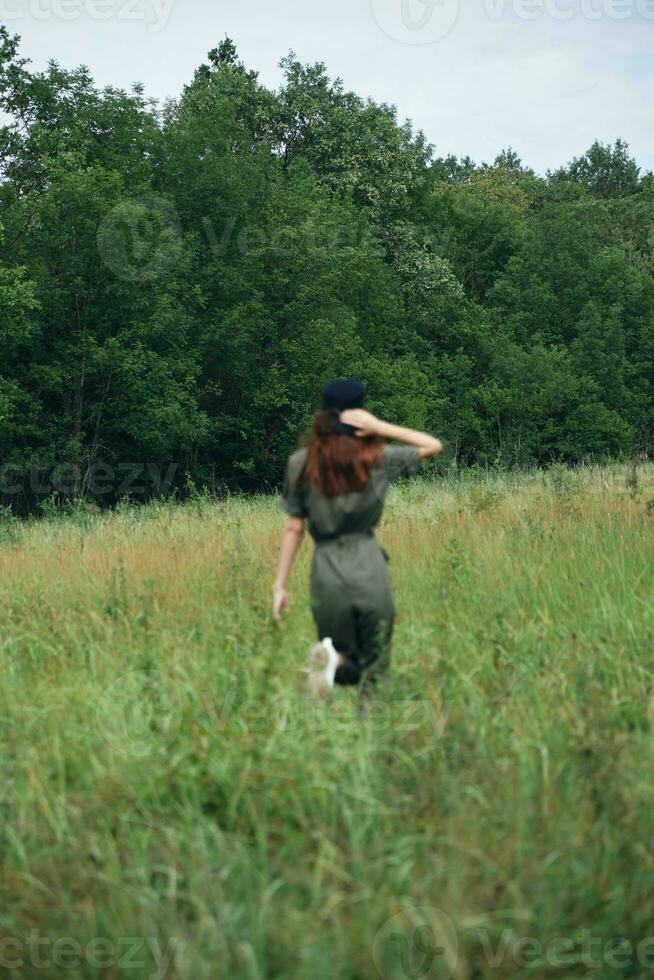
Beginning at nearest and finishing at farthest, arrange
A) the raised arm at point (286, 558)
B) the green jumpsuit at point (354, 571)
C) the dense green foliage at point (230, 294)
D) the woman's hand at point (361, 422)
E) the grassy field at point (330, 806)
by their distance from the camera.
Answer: the grassy field at point (330, 806), the woman's hand at point (361, 422), the green jumpsuit at point (354, 571), the raised arm at point (286, 558), the dense green foliage at point (230, 294)

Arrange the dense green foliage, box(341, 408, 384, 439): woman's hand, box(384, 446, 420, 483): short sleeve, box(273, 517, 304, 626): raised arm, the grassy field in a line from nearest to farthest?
the grassy field → box(341, 408, 384, 439): woman's hand → box(384, 446, 420, 483): short sleeve → box(273, 517, 304, 626): raised arm → the dense green foliage

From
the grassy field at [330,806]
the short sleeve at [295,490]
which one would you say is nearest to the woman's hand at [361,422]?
the short sleeve at [295,490]

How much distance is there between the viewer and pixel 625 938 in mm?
3061

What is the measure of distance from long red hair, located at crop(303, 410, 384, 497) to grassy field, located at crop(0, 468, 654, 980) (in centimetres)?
85

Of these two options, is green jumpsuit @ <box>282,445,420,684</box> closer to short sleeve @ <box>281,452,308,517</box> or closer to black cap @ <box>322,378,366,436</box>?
short sleeve @ <box>281,452,308,517</box>

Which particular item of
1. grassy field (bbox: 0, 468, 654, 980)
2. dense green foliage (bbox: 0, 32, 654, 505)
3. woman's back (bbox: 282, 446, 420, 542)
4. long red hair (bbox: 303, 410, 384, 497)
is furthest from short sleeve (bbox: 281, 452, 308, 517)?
dense green foliage (bbox: 0, 32, 654, 505)

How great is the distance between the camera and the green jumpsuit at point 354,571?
16.6 ft

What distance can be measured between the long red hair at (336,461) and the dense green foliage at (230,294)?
1987 cm

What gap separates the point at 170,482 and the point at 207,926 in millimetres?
29370

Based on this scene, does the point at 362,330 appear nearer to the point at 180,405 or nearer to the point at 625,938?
the point at 180,405

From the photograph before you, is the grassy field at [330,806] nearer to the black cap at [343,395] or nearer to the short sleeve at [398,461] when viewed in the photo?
the short sleeve at [398,461]

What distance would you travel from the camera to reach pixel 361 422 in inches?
196

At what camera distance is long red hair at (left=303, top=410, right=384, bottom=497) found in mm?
5031

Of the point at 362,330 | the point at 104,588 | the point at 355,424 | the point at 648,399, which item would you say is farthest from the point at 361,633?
the point at 648,399
